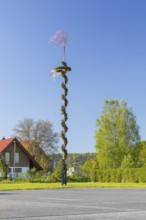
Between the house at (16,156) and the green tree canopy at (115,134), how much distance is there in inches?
519

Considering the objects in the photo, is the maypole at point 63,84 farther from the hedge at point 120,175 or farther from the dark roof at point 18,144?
the dark roof at point 18,144

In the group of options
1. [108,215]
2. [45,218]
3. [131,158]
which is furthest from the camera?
[131,158]

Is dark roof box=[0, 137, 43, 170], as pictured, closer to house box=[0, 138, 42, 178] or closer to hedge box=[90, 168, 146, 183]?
house box=[0, 138, 42, 178]

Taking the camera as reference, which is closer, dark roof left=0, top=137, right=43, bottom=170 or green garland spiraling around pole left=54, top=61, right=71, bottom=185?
green garland spiraling around pole left=54, top=61, right=71, bottom=185

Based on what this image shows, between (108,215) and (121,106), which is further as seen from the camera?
(121,106)

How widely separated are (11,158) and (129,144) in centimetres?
2095

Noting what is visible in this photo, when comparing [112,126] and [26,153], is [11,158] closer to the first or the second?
[26,153]

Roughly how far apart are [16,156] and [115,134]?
1831 cm

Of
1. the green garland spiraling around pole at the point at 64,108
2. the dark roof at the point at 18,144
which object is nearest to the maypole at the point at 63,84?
the green garland spiraling around pole at the point at 64,108

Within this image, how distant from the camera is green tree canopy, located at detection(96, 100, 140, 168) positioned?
7088 centimetres

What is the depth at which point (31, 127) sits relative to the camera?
8638 cm

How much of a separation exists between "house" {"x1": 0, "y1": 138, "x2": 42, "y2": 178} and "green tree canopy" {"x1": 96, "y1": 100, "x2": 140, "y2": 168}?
43.2 feet

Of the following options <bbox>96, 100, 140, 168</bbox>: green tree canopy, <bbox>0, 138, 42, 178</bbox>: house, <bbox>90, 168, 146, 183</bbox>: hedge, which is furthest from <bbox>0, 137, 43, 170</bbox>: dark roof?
<bbox>90, 168, 146, 183</bbox>: hedge

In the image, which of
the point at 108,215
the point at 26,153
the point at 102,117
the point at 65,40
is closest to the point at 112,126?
the point at 102,117
